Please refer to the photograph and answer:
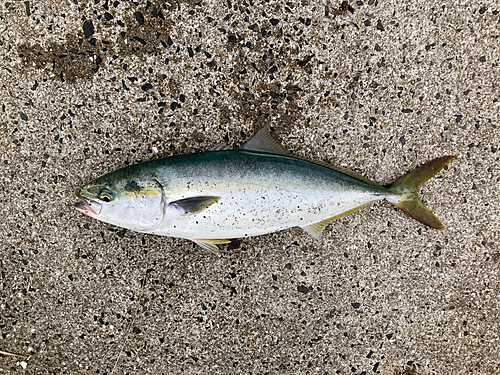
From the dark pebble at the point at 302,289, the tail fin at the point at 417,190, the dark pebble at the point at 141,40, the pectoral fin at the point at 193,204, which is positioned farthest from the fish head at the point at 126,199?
the tail fin at the point at 417,190

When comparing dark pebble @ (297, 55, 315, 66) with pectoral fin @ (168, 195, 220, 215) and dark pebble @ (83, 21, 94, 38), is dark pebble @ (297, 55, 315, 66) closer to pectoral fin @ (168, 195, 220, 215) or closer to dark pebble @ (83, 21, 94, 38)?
pectoral fin @ (168, 195, 220, 215)

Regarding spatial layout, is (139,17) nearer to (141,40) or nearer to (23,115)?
(141,40)

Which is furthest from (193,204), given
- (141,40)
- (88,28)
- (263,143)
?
(88,28)

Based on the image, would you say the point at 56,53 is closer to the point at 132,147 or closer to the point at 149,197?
the point at 132,147

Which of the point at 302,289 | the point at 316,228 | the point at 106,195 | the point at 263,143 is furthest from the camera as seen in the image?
the point at 302,289

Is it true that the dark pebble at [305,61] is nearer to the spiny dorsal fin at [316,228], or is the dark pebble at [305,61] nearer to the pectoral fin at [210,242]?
the spiny dorsal fin at [316,228]

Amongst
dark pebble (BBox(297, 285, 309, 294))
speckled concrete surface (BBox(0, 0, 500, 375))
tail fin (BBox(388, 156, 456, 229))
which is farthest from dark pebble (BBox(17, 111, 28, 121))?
tail fin (BBox(388, 156, 456, 229))
